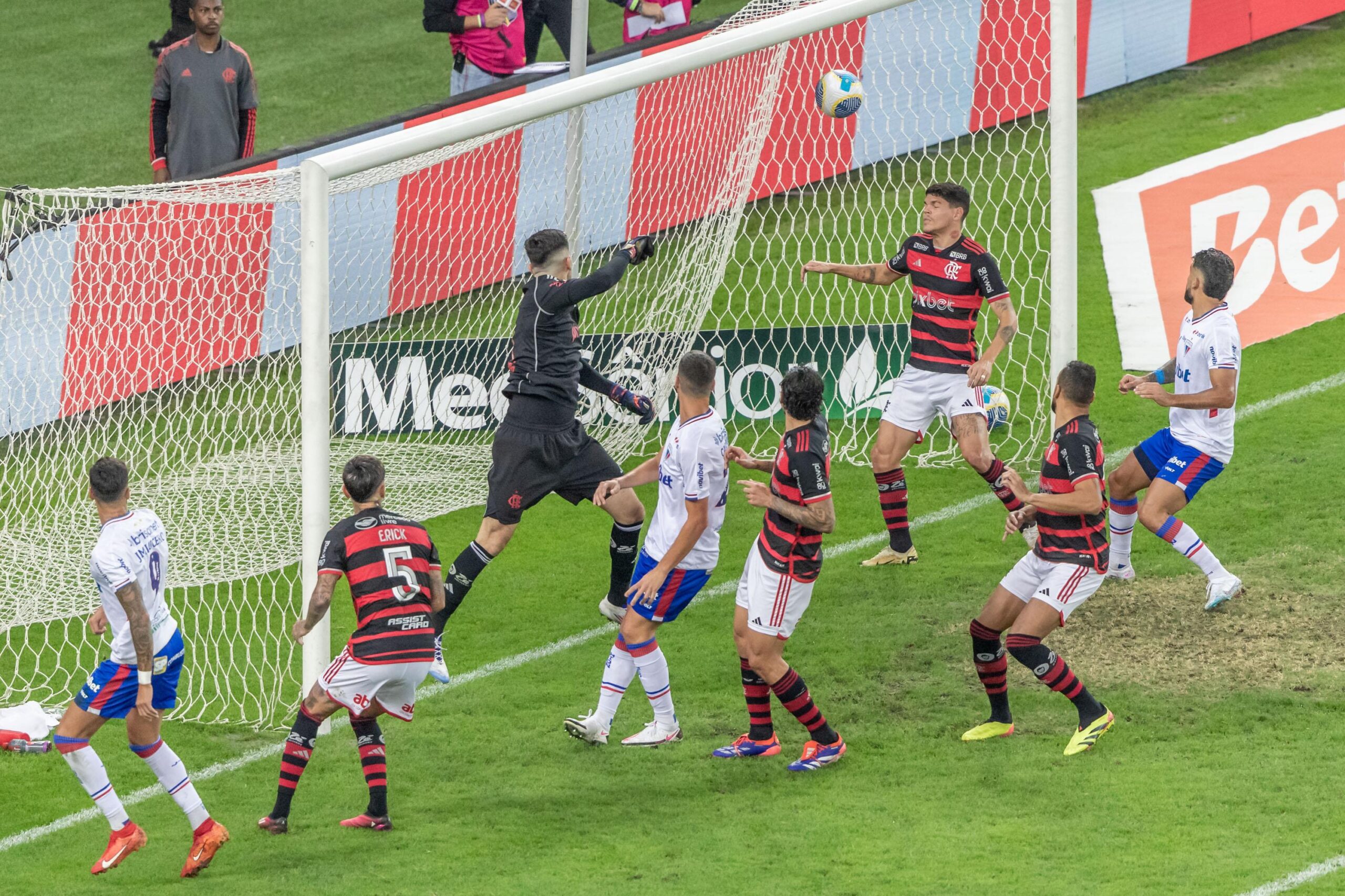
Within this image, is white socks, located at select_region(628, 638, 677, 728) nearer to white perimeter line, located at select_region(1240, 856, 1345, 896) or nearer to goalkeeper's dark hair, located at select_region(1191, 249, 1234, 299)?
→ white perimeter line, located at select_region(1240, 856, 1345, 896)

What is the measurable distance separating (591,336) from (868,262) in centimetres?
250

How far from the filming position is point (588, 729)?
25.0 ft

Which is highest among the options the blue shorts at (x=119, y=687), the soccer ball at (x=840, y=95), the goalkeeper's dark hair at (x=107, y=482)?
the soccer ball at (x=840, y=95)

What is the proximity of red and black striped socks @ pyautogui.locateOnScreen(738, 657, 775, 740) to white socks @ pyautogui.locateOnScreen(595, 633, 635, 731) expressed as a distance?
1.68 feet

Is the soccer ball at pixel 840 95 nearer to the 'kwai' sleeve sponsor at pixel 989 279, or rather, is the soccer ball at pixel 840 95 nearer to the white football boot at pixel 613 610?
the 'kwai' sleeve sponsor at pixel 989 279

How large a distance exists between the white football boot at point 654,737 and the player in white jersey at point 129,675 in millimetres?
1869

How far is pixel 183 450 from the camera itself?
9602 mm

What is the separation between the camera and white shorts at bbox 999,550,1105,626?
720 centimetres

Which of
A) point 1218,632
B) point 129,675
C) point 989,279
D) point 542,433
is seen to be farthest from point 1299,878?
point 129,675

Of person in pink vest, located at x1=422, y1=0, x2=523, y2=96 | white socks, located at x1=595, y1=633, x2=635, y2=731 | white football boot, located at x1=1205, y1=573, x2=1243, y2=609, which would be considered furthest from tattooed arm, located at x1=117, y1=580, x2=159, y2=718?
person in pink vest, located at x1=422, y1=0, x2=523, y2=96

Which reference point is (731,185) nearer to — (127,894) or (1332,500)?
(1332,500)

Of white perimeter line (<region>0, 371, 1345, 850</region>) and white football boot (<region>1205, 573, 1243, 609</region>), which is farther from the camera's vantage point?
white football boot (<region>1205, 573, 1243, 609</region>)

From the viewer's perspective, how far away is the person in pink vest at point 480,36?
12.9m

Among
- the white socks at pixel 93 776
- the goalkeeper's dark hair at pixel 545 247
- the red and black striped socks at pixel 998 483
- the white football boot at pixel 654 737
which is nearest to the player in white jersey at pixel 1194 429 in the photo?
the red and black striped socks at pixel 998 483
